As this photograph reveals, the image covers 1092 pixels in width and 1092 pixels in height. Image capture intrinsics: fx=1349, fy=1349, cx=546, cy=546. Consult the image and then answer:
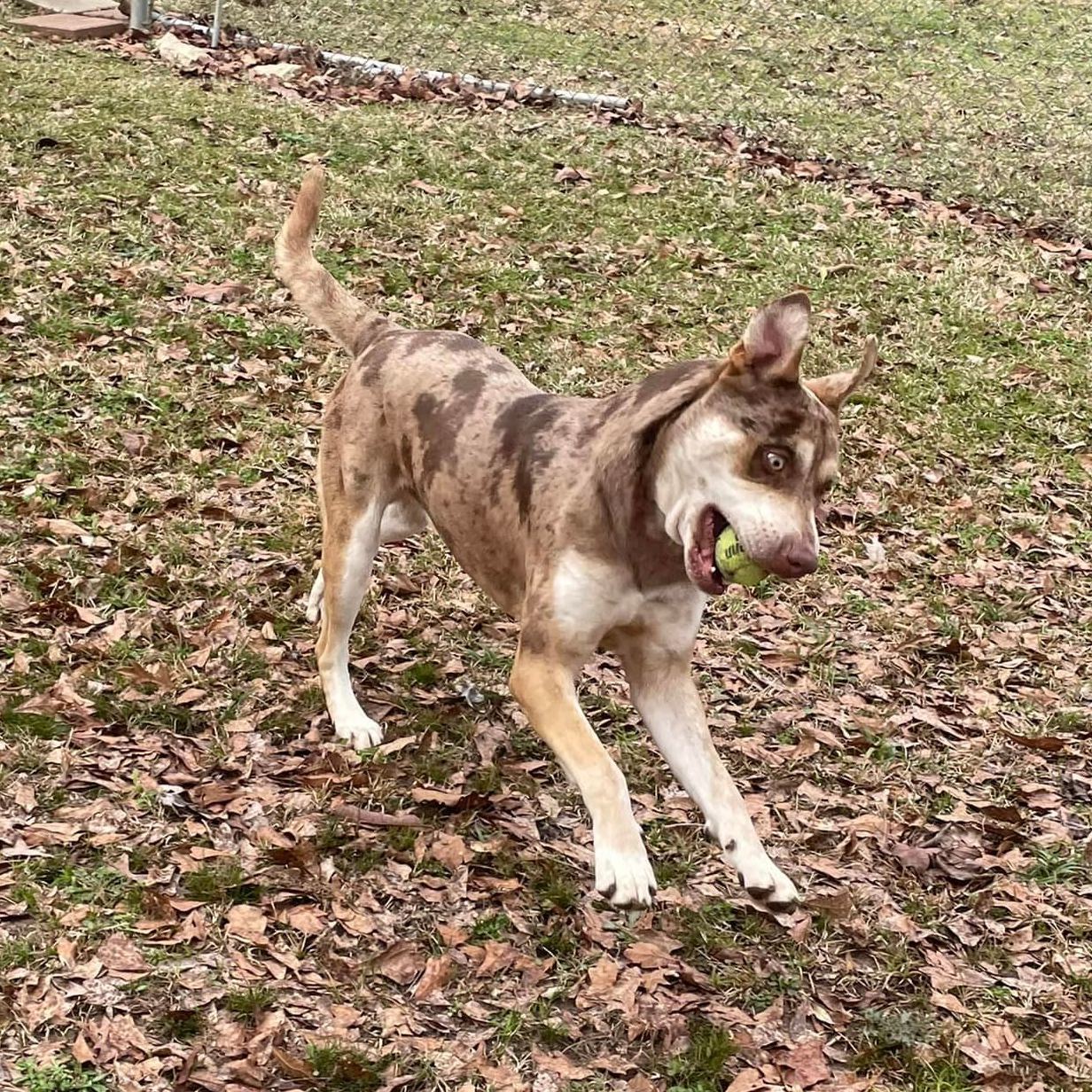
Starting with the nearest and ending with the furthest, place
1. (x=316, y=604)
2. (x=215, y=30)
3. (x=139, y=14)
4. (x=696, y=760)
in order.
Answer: (x=696, y=760) < (x=316, y=604) < (x=215, y=30) < (x=139, y=14)

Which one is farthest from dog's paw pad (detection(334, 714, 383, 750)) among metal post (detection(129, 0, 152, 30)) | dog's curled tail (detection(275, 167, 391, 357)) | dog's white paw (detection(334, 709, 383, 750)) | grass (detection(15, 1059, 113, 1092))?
metal post (detection(129, 0, 152, 30))

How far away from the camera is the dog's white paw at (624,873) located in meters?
3.59

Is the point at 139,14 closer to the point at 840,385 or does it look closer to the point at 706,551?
the point at 840,385

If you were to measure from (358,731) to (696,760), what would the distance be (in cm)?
139

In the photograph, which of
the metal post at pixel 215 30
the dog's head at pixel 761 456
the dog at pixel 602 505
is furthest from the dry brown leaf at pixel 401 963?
the metal post at pixel 215 30

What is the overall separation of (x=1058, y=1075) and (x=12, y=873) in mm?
3108

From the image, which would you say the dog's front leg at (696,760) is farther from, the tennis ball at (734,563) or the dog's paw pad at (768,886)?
the tennis ball at (734,563)

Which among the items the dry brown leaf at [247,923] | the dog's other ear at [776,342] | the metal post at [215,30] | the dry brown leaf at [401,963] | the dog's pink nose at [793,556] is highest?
the dog's other ear at [776,342]

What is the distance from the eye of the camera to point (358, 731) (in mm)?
4906

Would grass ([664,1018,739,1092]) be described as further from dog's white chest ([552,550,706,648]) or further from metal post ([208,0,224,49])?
metal post ([208,0,224,49])

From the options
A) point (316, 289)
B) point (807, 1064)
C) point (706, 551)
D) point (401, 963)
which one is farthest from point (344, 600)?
point (807, 1064)

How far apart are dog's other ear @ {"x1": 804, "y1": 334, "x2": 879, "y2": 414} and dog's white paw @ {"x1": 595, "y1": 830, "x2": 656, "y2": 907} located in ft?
4.39

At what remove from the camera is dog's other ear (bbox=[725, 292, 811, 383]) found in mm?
3512

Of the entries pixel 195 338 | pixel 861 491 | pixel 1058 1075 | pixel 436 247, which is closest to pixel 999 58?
pixel 436 247
